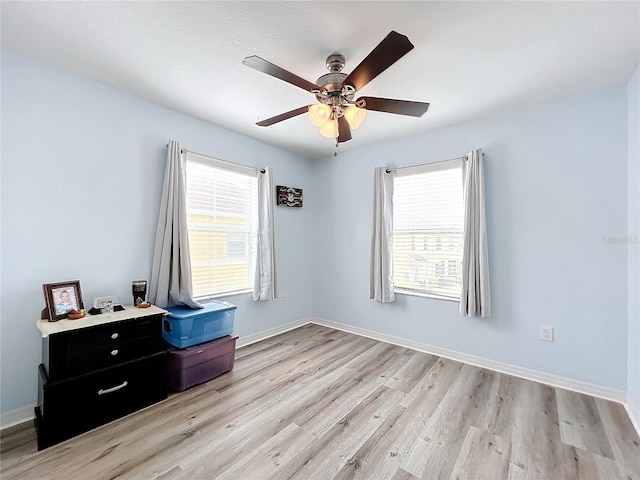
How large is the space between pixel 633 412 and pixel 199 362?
333cm

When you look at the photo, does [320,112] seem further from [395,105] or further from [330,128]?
[395,105]

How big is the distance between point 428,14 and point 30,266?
3.05 metres

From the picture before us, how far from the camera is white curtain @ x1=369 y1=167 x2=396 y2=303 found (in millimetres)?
3387

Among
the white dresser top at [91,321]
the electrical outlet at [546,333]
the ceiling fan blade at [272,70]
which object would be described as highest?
the ceiling fan blade at [272,70]

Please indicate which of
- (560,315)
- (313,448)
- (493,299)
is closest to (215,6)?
(313,448)

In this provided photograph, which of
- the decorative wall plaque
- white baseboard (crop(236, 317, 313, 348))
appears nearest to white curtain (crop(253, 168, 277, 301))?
the decorative wall plaque

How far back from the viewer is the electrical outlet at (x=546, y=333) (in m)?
2.49

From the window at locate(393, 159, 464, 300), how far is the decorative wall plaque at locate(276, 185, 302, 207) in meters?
1.37

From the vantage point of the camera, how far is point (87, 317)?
198cm

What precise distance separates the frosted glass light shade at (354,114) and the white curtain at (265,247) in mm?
1783

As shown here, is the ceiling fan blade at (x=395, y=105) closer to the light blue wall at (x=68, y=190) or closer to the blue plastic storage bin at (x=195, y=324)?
the light blue wall at (x=68, y=190)

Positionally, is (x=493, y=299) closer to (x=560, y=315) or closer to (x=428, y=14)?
(x=560, y=315)

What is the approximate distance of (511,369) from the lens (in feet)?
8.74

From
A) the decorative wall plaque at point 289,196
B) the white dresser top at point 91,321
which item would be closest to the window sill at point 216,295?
the white dresser top at point 91,321
